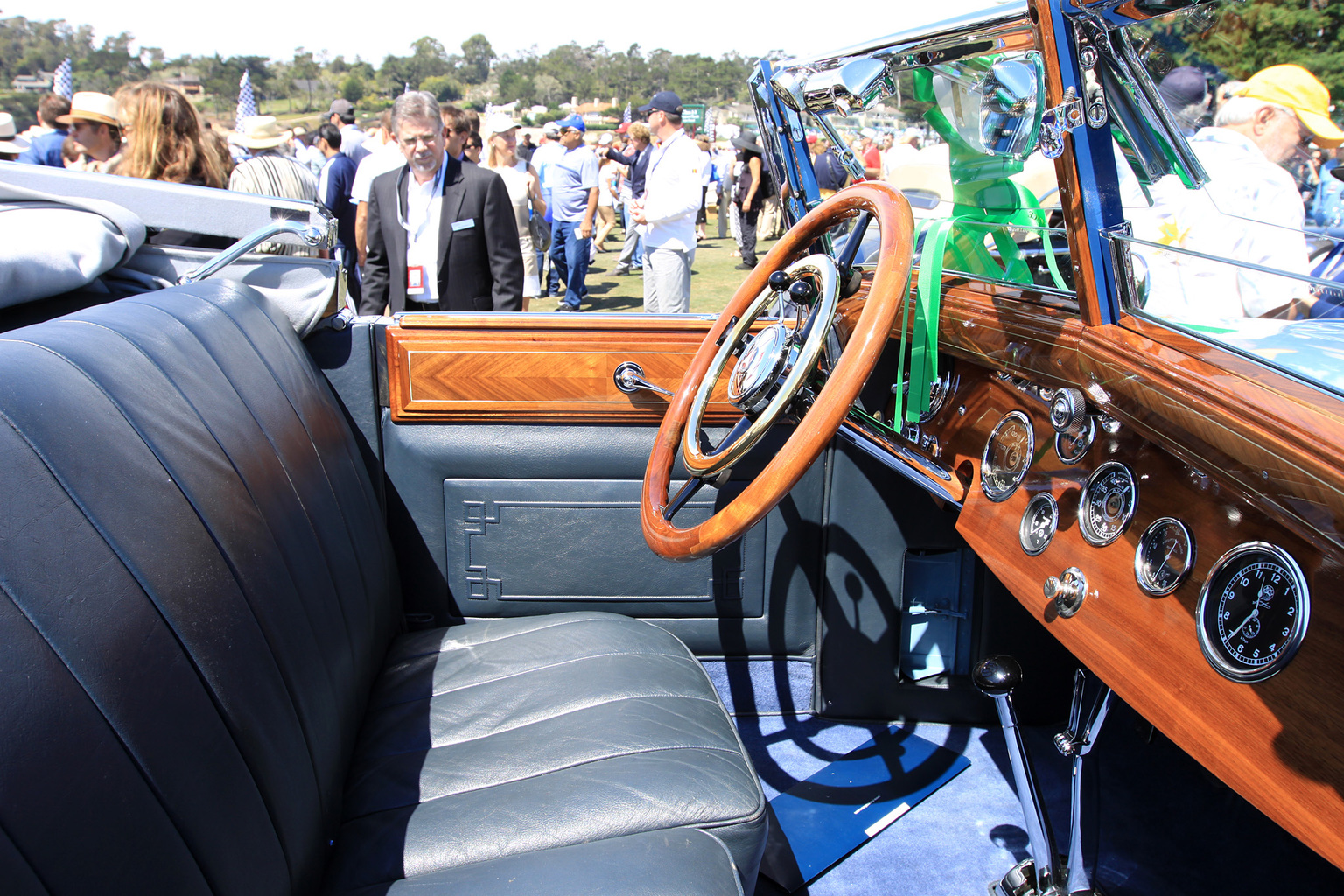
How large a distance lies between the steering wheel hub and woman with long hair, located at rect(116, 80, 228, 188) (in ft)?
7.82

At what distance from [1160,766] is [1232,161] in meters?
1.46

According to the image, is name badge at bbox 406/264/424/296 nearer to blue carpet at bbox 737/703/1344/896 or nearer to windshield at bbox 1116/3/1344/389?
blue carpet at bbox 737/703/1344/896

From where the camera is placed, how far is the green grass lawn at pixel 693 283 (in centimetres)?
813

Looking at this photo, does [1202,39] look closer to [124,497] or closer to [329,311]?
[124,497]

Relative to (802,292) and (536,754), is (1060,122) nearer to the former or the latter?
(802,292)

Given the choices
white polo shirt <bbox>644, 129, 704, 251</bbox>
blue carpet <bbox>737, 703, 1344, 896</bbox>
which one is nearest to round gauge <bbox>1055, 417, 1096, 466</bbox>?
blue carpet <bbox>737, 703, 1344, 896</bbox>

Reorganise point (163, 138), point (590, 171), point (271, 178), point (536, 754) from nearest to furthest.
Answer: point (536, 754), point (163, 138), point (271, 178), point (590, 171)

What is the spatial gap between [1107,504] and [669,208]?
4.15m

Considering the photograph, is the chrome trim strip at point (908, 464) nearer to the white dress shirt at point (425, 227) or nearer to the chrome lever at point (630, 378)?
the chrome lever at point (630, 378)

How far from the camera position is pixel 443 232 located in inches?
136

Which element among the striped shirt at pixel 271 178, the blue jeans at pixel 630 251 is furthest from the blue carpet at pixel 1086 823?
the blue jeans at pixel 630 251

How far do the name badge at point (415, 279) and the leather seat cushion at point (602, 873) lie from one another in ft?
9.01

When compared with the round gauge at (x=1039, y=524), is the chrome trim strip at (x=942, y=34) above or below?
above

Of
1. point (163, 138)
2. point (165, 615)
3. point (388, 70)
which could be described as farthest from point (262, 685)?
point (388, 70)
